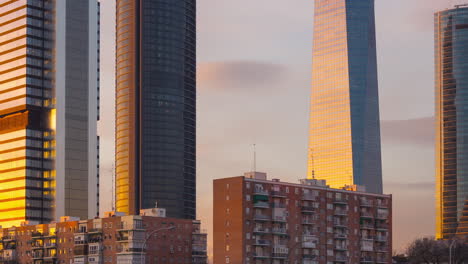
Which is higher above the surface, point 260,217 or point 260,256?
point 260,217

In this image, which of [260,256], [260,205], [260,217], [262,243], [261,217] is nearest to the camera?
[260,256]

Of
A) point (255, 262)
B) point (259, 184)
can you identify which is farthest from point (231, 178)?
point (255, 262)

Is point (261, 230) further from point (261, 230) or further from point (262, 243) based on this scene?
point (262, 243)

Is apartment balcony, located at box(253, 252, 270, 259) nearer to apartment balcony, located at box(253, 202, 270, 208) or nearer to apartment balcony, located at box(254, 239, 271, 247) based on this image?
apartment balcony, located at box(254, 239, 271, 247)

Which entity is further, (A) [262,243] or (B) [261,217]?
(B) [261,217]

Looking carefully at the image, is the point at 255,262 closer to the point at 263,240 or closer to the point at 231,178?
the point at 263,240

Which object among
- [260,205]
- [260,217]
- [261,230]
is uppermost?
[260,205]

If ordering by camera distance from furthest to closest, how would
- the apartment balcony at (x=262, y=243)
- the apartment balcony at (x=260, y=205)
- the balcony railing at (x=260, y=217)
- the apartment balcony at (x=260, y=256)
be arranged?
the apartment balcony at (x=260, y=205) → the balcony railing at (x=260, y=217) → the apartment balcony at (x=262, y=243) → the apartment balcony at (x=260, y=256)

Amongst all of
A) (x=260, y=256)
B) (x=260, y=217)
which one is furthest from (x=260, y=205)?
(x=260, y=256)

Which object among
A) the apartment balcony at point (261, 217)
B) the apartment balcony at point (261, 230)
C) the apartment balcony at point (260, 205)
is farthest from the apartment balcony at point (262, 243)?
the apartment balcony at point (260, 205)

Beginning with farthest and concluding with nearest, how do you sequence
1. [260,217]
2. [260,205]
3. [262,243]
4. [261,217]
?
[260,205]
[261,217]
[260,217]
[262,243]

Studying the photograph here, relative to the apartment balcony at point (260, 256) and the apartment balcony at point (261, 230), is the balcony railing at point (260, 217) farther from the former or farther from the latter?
the apartment balcony at point (260, 256)

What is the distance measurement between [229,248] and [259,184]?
15.5 m

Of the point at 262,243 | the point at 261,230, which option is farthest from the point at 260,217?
the point at 262,243
